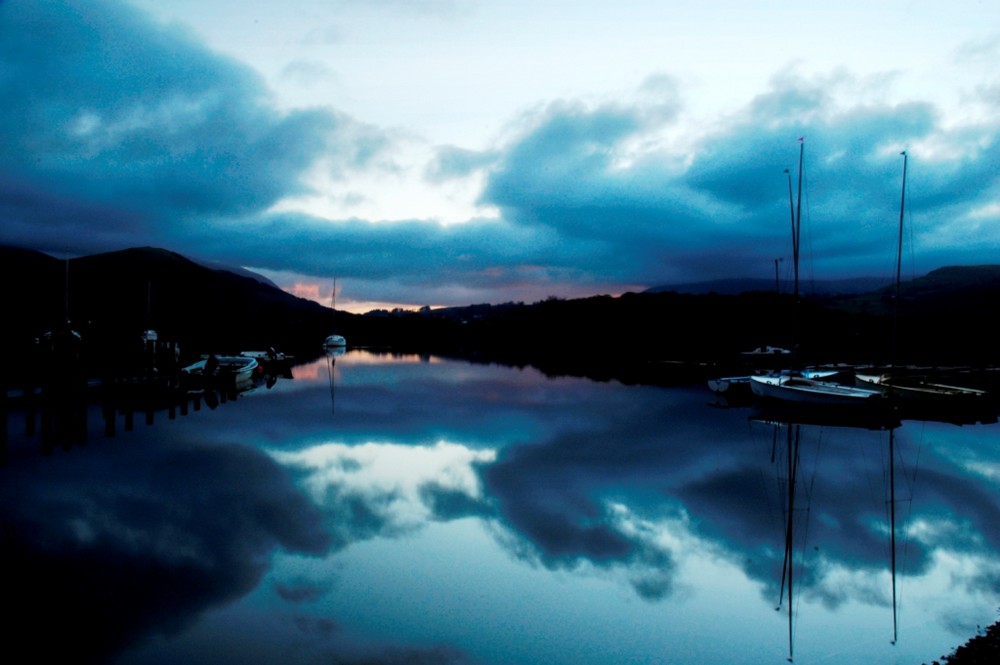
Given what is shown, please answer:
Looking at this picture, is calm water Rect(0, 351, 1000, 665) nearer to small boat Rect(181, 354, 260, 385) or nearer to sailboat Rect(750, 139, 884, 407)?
sailboat Rect(750, 139, 884, 407)

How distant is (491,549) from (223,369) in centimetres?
3297

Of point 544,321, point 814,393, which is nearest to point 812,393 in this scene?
point 814,393

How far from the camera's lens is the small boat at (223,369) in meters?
36.8

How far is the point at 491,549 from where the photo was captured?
1184 cm

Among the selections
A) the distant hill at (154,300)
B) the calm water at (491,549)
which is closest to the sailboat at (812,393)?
the calm water at (491,549)

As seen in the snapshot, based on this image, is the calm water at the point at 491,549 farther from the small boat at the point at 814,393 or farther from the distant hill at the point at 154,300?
the distant hill at the point at 154,300

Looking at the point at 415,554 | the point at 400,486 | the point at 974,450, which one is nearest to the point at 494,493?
the point at 400,486

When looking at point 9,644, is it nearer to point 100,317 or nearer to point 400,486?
point 400,486

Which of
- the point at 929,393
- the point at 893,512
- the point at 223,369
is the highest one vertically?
the point at 223,369

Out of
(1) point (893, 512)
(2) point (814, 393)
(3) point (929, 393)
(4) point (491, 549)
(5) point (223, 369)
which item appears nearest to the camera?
(4) point (491, 549)

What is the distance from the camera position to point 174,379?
33.4m

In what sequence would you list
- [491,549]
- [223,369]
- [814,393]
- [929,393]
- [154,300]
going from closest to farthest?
[491,549] < [814,393] < [929,393] < [223,369] < [154,300]

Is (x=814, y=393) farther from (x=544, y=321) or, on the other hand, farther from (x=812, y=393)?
(x=544, y=321)

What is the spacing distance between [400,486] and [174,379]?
2255cm
